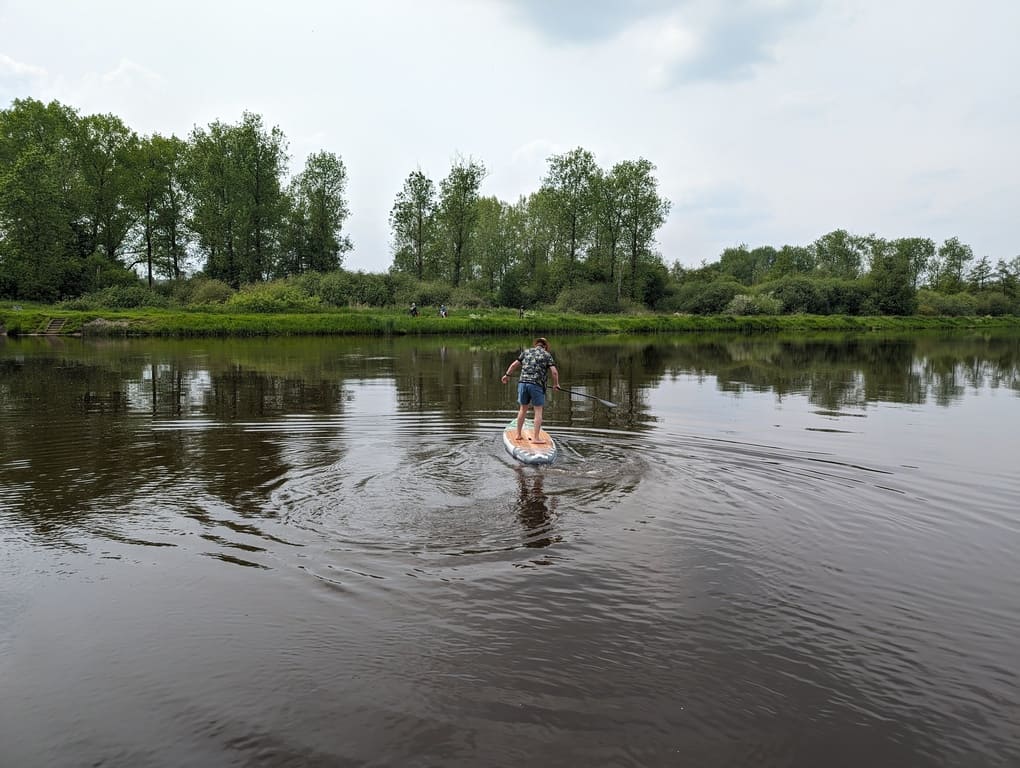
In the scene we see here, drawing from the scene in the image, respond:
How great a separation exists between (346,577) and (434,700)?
238 cm

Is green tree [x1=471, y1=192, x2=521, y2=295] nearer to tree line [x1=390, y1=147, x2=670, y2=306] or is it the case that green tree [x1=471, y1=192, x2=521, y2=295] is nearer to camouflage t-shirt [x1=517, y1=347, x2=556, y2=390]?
tree line [x1=390, y1=147, x2=670, y2=306]

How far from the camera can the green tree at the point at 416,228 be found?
75000mm

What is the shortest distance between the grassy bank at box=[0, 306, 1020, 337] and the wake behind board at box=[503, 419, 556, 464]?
44.8 m

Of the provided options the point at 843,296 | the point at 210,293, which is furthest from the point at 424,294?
the point at 843,296

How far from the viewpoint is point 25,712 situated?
452 centimetres

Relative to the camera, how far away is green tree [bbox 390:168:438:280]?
246 ft

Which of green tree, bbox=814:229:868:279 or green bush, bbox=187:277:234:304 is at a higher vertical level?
green tree, bbox=814:229:868:279

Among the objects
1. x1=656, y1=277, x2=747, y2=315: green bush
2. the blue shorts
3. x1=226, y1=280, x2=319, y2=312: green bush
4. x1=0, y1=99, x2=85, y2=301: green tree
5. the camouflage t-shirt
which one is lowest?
the blue shorts

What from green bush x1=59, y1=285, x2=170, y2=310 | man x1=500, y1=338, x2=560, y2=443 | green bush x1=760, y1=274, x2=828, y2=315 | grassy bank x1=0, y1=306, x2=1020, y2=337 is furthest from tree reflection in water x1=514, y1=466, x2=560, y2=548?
green bush x1=760, y1=274, x2=828, y2=315

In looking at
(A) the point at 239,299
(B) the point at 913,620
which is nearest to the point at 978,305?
(A) the point at 239,299

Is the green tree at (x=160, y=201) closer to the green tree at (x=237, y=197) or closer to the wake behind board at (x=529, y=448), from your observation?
the green tree at (x=237, y=197)

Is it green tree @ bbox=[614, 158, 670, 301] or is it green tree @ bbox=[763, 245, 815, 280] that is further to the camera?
green tree @ bbox=[763, 245, 815, 280]

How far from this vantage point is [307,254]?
72.4 metres

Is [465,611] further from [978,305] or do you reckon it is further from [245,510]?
[978,305]
